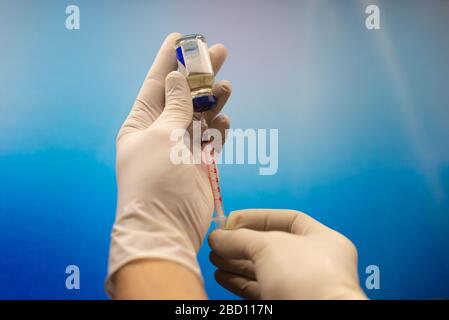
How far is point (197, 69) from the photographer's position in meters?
1.07

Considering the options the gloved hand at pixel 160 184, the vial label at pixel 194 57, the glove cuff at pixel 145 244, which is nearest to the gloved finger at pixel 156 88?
the gloved hand at pixel 160 184

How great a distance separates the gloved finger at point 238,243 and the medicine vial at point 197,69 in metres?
0.40

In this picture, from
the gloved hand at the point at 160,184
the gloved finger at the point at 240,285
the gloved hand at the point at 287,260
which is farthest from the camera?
the gloved finger at the point at 240,285

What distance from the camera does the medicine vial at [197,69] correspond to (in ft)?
3.52

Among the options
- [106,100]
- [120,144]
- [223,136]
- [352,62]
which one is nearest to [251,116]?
[223,136]

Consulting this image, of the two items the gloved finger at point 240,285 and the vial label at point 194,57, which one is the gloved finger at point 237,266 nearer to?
the gloved finger at point 240,285

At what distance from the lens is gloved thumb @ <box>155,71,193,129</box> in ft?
3.50

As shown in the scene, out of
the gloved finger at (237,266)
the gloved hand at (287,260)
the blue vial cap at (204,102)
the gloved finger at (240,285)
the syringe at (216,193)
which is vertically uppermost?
the blue vial cap at (204,102)

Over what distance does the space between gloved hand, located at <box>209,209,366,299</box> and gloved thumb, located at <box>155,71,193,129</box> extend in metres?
0.36

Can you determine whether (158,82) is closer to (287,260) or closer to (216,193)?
(216,193)

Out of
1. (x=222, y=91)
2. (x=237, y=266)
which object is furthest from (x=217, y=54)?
(x=237, y=266)

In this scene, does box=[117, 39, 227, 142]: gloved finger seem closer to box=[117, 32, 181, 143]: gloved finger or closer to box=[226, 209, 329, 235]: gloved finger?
box=[117, 32, 181, 143]: gloved finger

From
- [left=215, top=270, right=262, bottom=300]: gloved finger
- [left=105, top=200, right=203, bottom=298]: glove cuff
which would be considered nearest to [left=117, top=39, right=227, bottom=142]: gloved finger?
[left=105, top=200, right=203, bottom=298]: glove cuff

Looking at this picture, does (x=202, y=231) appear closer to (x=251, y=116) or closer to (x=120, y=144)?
(x=120, y=144)
